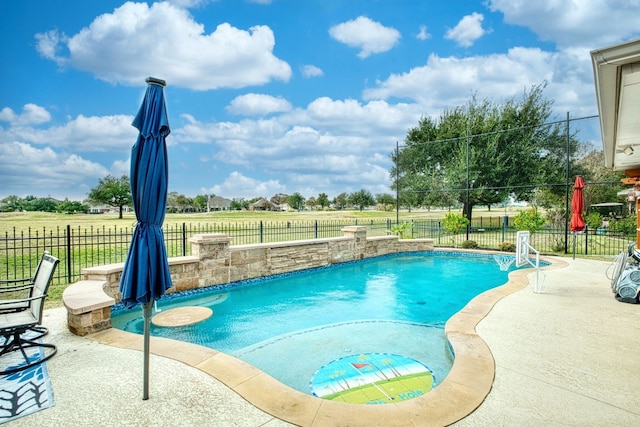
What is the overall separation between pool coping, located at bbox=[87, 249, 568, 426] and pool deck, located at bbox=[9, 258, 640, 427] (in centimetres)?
1

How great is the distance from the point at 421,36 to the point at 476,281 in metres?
11.5

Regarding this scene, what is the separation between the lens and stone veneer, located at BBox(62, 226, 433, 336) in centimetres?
424

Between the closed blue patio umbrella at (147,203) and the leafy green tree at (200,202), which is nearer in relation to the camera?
the closed blue patio umbrella at (147,203)

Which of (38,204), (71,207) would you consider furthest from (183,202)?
(38,204)

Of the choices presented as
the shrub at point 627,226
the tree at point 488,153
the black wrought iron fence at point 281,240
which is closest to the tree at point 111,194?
the black wrought iron fence at point 281,240

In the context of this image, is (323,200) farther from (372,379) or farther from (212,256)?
(372,379)

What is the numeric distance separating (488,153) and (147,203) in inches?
819

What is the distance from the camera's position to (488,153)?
19.5 meters

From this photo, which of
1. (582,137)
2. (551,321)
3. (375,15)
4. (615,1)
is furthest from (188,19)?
(582,137)

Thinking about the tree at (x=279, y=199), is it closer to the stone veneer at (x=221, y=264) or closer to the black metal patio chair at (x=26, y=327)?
the stone veneer at (x=221, y=264)

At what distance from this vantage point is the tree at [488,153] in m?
19.3

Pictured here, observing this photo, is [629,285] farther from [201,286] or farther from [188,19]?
[188,19]

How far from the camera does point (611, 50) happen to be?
6.31 feet

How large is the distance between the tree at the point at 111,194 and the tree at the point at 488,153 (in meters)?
43.1
